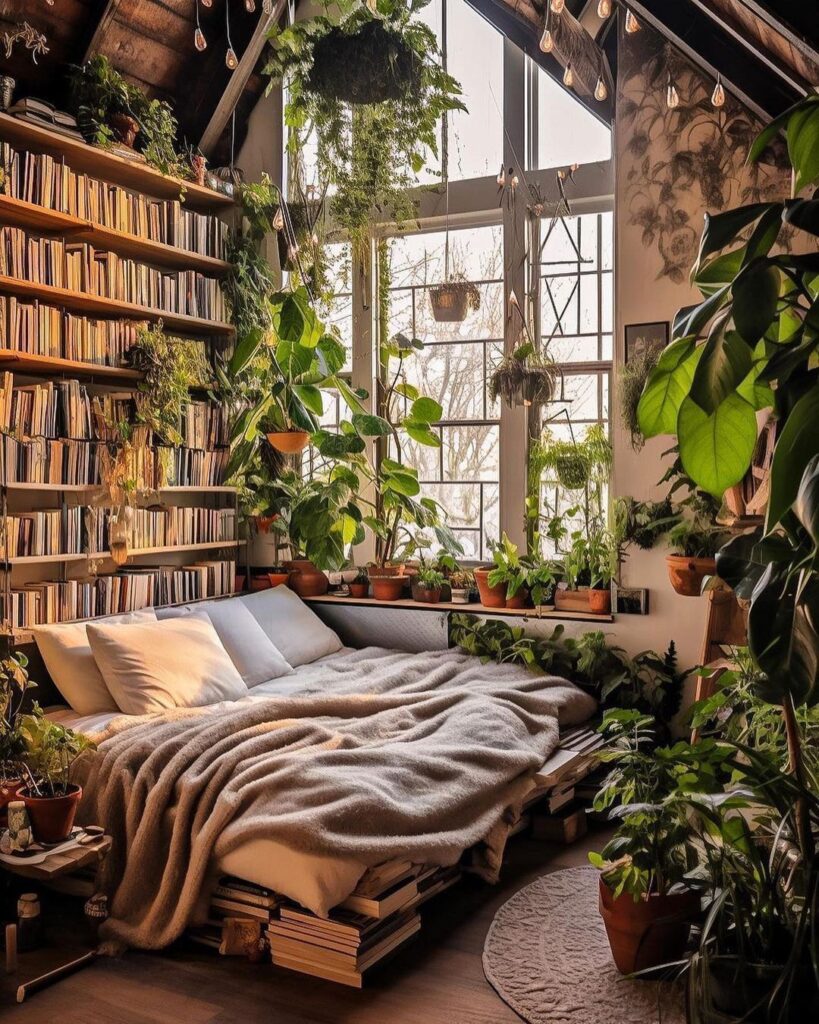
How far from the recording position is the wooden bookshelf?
4.11m

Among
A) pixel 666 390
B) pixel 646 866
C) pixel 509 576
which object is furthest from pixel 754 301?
pixel 509 576

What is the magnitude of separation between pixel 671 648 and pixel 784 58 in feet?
7.99

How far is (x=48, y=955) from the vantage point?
2.91 metres

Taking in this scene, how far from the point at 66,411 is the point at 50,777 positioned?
172 centimetres

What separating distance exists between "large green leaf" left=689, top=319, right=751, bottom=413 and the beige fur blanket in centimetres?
172

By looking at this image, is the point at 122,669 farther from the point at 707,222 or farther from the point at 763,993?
the point at 707,222

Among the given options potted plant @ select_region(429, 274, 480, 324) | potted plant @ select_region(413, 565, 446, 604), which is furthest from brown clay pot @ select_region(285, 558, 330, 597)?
potted plant @ select_region(429, 274, 480, 324)

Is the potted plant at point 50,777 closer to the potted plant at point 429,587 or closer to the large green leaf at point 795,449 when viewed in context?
the potted plant at point 429,587

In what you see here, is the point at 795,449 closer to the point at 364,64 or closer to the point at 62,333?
the point at 364,64

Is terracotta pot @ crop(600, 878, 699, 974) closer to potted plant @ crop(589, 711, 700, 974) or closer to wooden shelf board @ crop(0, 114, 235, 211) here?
potted plant @ crop(589, 711, 700, 974)

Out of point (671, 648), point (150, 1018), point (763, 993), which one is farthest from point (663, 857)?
point (671, 648)

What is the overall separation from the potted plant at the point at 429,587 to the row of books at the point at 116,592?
3.26 feet

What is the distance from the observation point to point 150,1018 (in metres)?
2.56

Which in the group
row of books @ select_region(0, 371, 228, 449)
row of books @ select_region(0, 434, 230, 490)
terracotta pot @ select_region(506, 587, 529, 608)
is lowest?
terracotta pot @ select_region(506, 587, 529, 608)
